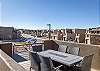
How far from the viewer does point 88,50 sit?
5.27 meters

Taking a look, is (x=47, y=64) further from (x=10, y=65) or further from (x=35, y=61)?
(x=10, y=65)

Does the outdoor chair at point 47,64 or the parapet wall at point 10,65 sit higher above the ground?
the parapet wall at point 10,65

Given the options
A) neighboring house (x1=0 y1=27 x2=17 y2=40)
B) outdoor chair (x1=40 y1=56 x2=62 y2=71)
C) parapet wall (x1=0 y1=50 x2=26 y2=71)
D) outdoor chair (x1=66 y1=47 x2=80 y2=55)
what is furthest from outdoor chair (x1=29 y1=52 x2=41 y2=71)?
neighboring house (x1=0 y1=27 x2=17 y2=40)

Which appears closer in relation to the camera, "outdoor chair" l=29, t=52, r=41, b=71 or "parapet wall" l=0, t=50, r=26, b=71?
"parapet wall" l=0, t=50, r=26, b=71

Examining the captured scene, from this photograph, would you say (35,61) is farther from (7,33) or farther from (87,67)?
(7,33)

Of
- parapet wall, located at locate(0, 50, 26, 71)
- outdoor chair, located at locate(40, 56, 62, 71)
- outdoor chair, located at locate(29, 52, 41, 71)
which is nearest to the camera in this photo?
parapet wall, located at locate(0, 50, 26, 71)

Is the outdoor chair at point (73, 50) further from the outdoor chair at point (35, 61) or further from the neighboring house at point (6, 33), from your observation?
the neighboring house at point (6, 33)

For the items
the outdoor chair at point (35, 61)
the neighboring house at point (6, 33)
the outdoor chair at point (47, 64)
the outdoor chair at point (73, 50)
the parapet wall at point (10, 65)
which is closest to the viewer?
the parapet wall at point (10, 65)

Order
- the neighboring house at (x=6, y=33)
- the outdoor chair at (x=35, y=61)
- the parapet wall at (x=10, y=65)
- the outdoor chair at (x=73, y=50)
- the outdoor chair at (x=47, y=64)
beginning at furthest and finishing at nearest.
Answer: the neighboring house at (x=6, y=33) → the outdoor chair at (x=73, y=50) → the outdoor chair at (x=35, y=61) → the outdoor chair at (x=47, y=64) → the parapet wall at (x=10, y=65)

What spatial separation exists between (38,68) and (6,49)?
2657 mm

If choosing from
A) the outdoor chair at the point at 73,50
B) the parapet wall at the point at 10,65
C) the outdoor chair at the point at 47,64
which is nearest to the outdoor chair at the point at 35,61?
the outdoor chair at the point at 47,64

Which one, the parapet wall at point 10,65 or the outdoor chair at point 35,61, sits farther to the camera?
the outdoor chair at point 35,61

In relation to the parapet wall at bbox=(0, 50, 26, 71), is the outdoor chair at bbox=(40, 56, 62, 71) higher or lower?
lower

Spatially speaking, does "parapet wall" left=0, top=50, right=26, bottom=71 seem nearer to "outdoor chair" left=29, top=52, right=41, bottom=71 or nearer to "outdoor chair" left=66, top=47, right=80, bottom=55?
"outdoor chair" left=29, top=52, right=41, bottom=71
